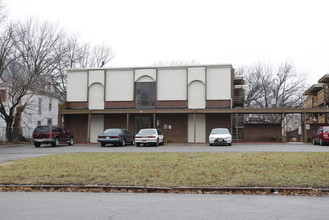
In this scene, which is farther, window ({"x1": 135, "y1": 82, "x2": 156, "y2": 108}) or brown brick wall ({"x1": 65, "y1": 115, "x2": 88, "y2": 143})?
brown brick wall ({"x1": 65, "y1": 115, "x2": 88, "y2": 143})

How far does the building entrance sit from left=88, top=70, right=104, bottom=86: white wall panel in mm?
5433

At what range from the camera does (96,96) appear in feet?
114

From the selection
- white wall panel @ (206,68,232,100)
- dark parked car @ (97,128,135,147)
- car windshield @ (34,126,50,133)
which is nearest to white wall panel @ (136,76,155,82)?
white wall panel @ (206,68,232,100)

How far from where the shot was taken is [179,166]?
11.9 meters

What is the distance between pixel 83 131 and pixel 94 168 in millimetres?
23273

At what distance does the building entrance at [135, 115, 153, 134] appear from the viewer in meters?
33.6

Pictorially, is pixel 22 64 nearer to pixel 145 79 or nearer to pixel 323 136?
pixel 145 79

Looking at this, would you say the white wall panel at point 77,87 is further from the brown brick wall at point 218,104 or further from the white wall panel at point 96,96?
the brown brick wall at point 218,104

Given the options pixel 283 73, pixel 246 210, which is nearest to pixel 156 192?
pixel 246 210

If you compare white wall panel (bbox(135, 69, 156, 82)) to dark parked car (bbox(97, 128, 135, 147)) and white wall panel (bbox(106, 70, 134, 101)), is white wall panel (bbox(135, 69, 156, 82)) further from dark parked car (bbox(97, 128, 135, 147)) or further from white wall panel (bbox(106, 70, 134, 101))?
dark parked car (bbox(97, 128, 135, 147))

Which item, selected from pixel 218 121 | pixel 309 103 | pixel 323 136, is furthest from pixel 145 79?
pixel 309 103

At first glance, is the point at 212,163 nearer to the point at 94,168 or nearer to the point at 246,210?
the point at 94,168

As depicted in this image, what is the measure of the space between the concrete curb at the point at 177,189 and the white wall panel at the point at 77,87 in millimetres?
25847

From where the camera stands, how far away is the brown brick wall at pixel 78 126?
34344 mm
